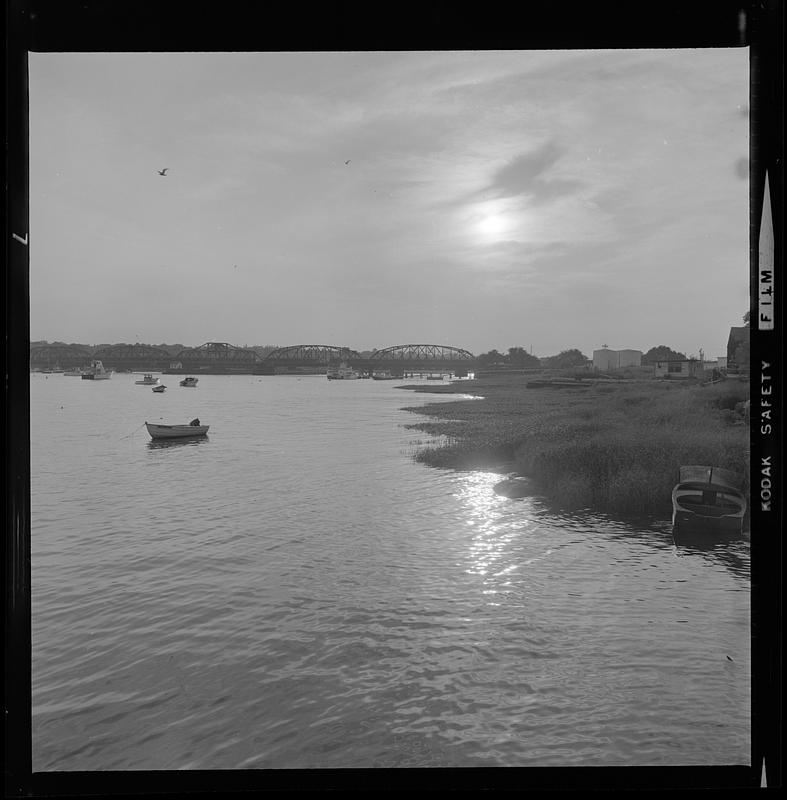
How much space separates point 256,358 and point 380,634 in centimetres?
1297

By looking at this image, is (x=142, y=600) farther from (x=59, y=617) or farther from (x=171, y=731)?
(x=171, y=731)

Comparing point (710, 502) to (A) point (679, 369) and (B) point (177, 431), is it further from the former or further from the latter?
(B) point (177, 431)

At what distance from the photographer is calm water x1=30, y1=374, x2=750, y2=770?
15.2 feet

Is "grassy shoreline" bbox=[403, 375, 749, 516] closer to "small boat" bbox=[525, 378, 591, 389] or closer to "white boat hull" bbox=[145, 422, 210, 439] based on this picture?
"small boat" bbox=[525, 378, 591, 389]

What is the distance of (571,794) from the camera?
206 centimetres

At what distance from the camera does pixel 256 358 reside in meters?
18.5

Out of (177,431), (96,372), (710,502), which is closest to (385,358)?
(177,431)

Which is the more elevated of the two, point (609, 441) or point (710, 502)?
point (609, 441)

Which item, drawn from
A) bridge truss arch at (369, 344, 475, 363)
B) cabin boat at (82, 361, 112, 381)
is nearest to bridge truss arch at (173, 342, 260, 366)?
bridge truss arch at (369, 344, 475, 363)

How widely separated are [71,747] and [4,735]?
339 centimetres

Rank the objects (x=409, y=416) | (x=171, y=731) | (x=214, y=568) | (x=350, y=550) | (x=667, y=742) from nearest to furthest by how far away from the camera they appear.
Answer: (x=667, y=742) < (x=171, y=731) < (x=214, y=568) < (x=350, y=550) < (x=409, y=416)

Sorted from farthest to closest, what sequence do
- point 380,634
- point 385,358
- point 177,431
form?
point 177,431, point 385,358, point 380,634

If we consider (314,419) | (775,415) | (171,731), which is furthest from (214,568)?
(314,419)

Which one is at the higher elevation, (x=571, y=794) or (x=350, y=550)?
(x=571, y=794)
